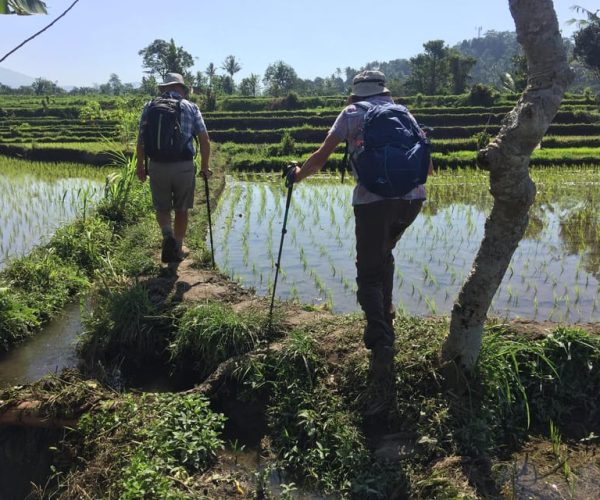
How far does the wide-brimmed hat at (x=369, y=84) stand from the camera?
3119 millimetres

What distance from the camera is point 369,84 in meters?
3.13

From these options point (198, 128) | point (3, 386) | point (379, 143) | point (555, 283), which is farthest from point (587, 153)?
point (3, 386)

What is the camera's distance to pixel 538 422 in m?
2.86

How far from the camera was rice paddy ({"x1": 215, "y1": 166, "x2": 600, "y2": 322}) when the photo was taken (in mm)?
5289

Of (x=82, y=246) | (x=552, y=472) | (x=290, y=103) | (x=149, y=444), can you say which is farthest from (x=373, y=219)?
(x=290, y=103)

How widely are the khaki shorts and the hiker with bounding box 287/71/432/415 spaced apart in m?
2.06

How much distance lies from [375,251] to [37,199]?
9.15 m

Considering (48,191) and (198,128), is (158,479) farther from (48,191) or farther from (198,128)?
(48,191)

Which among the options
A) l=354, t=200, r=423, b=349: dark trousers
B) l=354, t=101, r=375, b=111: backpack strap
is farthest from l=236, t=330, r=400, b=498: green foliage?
l=354, t=101, r=375, b=111: backpack strap

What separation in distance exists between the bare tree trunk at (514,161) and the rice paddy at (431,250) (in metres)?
1.85

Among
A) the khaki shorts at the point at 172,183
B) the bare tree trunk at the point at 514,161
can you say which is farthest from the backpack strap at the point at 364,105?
the khaki shorts at the point at 172,183

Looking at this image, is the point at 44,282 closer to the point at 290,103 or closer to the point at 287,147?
the point at 287,147

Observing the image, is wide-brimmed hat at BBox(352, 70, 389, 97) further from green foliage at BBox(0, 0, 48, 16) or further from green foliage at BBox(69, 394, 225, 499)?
green foliage at BBox(0, 0, 48, 16)

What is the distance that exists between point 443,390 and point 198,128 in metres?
3.20
